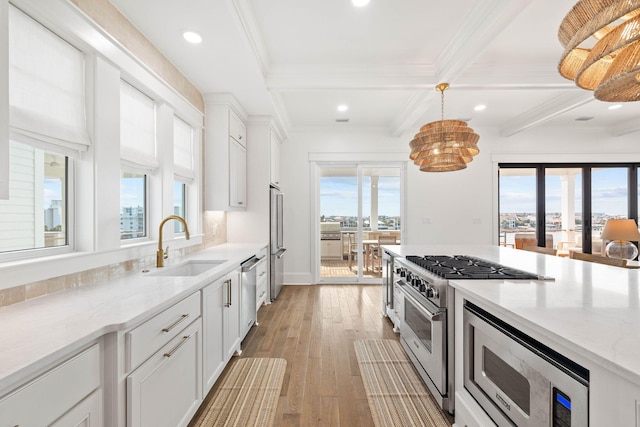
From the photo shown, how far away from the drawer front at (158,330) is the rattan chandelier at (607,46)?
2.05 meters

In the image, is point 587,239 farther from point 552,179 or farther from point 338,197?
point 338,197

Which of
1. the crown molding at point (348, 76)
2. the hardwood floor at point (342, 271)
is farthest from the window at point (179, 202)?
the hardwood floor at point (342, 271)

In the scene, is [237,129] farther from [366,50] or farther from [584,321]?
[584,321]

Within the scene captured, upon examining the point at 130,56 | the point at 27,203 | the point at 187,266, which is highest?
the point at 130,56

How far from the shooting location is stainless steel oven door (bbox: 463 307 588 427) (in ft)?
3.19

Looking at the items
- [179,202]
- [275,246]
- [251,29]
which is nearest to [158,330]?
[179,202]

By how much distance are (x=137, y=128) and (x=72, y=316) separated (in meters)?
1.60

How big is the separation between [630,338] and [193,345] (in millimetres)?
1892

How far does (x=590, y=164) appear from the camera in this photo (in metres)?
5.45

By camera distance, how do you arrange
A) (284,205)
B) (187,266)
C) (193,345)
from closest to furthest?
(193,345), (187,266), (284,205)

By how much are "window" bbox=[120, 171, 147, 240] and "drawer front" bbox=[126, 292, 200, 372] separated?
987mm

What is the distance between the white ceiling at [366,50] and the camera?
2.21 meters

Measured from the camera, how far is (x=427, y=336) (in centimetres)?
205

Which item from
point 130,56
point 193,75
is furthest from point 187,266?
point 193,75
